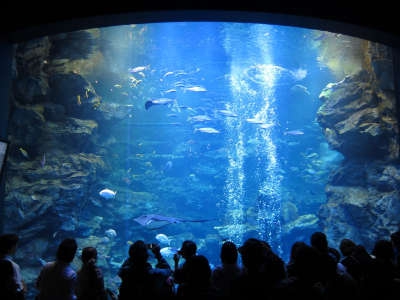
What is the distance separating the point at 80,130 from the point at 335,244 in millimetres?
10833

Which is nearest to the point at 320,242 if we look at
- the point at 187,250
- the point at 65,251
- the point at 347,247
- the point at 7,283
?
the point at 347,247

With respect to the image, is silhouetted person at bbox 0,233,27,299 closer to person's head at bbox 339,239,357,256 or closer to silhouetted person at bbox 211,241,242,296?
silhouetted person at bbox 211,241,242,296

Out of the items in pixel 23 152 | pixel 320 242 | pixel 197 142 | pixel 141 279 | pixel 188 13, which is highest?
pixel 197 142

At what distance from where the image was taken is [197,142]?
87.3 ft

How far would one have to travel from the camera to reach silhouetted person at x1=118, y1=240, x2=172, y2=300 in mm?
2486

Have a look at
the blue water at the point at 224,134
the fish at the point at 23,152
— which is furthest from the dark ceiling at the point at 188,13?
the blue water at the point at 224,134

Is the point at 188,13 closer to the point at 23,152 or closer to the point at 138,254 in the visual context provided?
the point at 138,254

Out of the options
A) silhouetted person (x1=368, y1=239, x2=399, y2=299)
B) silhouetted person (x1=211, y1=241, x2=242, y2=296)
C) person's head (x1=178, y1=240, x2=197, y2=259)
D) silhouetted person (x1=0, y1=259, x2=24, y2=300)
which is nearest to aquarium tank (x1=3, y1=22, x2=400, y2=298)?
person's head (x1=178, y1=240, x2=197, y2=259)

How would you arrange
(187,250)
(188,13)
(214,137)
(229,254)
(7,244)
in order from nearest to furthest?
(229,254) → (7,244) → (187,250) → (188,13) → (214,137)

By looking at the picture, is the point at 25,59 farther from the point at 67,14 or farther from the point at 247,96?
the point at 247,96

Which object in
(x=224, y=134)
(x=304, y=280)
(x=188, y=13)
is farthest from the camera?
(x=224, y=134)

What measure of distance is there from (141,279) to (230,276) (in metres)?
0.83

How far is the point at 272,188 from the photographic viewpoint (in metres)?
25.3

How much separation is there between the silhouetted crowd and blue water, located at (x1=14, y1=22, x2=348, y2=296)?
426 inches
